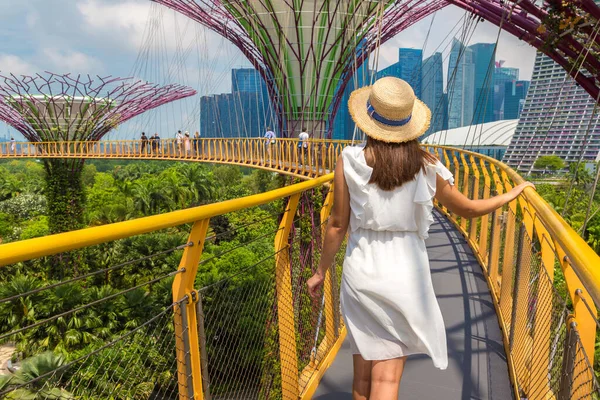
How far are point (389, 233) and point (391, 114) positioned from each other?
0.41 metres

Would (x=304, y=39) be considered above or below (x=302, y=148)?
above

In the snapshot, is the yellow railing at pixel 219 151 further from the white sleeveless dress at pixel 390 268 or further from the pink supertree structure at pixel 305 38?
the white sleeveless dress at pixel 390 268

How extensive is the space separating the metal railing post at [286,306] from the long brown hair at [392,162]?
0.67 metres

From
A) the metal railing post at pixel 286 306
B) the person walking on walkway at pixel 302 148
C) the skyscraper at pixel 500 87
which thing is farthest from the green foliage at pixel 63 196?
the skyscraper at pixel 500 87

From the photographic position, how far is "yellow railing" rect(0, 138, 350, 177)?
1559cm

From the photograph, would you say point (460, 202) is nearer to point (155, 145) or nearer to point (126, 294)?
point (126, 294)

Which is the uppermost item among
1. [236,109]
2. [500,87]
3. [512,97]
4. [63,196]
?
[500,87]

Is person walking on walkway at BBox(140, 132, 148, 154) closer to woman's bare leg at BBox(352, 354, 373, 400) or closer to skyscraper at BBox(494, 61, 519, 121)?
woman's bare leg at BBox(352, 354, 373, 400)

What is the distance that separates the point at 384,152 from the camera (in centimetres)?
182

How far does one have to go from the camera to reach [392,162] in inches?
71.6

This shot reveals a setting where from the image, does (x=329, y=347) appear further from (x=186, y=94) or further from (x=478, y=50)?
(x=478, y=50)

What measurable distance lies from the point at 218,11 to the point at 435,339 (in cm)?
1893

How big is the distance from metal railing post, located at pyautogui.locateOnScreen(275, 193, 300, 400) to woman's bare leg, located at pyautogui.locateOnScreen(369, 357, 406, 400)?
25.1 inches

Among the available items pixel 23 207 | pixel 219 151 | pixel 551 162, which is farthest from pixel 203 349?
pixel 551 162
